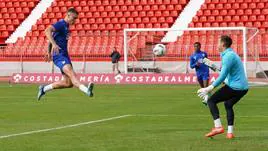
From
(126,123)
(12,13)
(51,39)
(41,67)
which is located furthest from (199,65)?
(12,13)

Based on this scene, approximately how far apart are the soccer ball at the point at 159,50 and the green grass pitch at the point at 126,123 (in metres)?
12.9

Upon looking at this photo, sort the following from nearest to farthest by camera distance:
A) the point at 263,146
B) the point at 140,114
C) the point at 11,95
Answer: the point at 263,146, the point at 140,114, the point at 11,95

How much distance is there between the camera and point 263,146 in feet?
42.3

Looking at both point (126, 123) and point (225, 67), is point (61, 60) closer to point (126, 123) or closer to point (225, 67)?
point (126, 123)

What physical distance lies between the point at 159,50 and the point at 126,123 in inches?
976

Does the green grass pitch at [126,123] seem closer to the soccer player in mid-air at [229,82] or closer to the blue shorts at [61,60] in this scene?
the soccer player in mid-air at [229,82]

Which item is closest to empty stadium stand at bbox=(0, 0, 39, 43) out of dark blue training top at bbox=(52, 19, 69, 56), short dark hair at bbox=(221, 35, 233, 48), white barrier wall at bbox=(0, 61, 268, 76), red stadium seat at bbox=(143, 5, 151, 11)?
white barrier wall at bbox=(0, 61, 268, 76)

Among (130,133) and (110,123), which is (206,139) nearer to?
(130,133)

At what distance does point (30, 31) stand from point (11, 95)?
22.7 metres

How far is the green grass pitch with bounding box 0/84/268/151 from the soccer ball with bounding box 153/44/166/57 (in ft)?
42.2

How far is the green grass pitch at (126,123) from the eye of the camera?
43.7 feet

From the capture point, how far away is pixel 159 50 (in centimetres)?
4244

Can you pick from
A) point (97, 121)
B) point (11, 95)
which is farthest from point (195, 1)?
point (97, 121)

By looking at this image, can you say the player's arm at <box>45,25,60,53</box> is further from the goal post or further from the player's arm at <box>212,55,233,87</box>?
the goal post
